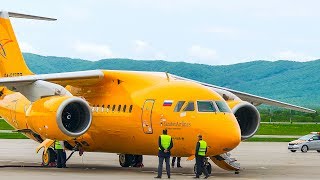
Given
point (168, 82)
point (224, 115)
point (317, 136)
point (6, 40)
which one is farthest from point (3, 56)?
point (317, 136)

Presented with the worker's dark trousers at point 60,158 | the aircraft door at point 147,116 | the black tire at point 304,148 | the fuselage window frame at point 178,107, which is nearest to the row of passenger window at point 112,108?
the aircraft door at point 147,116

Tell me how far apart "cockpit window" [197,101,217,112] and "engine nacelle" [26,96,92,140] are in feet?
13.7

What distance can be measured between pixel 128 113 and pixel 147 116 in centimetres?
118

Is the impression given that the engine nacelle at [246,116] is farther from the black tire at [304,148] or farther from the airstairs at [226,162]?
the black tire at [304,148]

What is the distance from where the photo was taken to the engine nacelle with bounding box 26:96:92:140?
27.8 metres

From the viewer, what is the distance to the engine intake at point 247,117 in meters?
30.1

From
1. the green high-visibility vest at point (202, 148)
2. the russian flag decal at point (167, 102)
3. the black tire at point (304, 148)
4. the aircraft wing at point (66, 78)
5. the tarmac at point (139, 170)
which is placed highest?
the aircraft wing at point (66, 78)

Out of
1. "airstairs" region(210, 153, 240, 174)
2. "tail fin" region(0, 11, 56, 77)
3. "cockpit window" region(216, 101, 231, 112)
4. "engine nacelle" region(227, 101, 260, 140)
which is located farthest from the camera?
"tail fin" region(0, 11, 56, 77)

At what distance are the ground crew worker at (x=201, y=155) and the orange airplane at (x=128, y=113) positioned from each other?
42 centimetres

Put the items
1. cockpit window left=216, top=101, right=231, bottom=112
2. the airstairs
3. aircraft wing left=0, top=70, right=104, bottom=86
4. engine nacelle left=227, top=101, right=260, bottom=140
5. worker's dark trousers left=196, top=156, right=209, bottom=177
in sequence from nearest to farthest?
worker's dark trousers left=196, top=156, right=209, bottom=177
cockpit window left=216, top=101, right=231, bottom=112
the airstairs
aircraft wing left=0, top=70, right=104, bottom=86
engine nacelle left=227, top=101, right=260, bottom=140

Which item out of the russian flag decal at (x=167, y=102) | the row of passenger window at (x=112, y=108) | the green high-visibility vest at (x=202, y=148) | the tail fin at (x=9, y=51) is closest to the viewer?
the green high-visibility vest at (x=202, y=148)

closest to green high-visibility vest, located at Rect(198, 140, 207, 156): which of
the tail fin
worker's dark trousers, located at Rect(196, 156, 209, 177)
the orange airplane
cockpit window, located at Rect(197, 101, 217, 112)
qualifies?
worker's dark trousers, located at Rect(196, 156, 209, 177)

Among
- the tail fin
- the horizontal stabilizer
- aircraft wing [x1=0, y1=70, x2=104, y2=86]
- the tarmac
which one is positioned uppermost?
the horizontal stabilizer

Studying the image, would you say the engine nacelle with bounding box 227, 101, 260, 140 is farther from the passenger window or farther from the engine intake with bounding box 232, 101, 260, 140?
the passenger window
